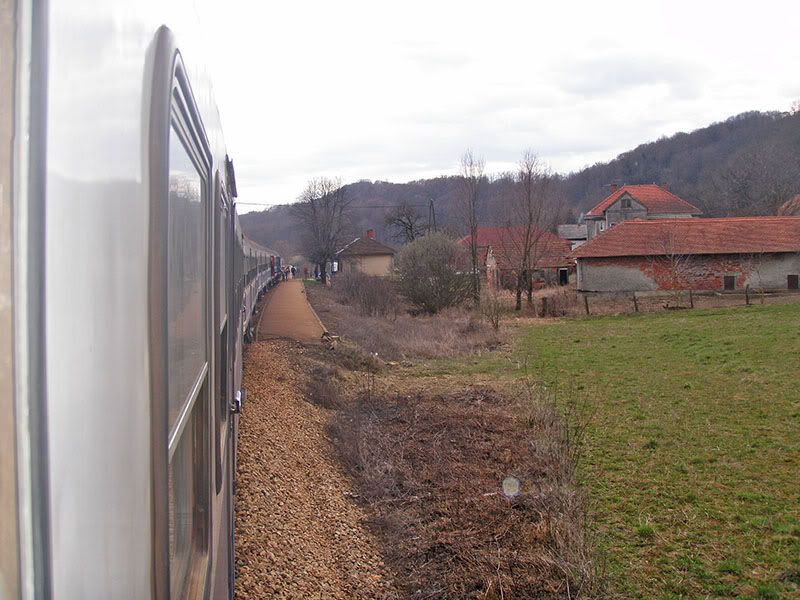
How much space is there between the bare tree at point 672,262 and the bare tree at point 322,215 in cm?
3345

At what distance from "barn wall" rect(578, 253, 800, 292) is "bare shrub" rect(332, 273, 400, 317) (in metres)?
10.6

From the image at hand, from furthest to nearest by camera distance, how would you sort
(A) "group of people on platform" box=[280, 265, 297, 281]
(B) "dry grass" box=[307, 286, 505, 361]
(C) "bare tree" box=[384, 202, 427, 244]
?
1. (C) "bare tree" box=[384, 202, 427, 244]
2. (A) "group of people on platform" box=[280, 265, 297, 281]
3. (B) "dry grass" box=[307, 286, 505, 361]

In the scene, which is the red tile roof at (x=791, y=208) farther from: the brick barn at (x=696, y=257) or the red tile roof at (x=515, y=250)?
the brick barn at (x=696, y=257)

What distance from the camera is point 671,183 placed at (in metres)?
89.1

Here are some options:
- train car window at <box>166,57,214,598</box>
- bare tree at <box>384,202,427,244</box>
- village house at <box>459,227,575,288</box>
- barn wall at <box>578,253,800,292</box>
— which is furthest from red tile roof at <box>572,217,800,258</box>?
train car window at <box>166,57,214,598</box>

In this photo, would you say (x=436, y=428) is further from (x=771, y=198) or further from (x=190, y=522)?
(x=771, y=198)

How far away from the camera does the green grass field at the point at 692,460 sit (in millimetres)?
5551

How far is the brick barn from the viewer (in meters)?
32.5

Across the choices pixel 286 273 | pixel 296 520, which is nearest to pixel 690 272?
pixel 296 520

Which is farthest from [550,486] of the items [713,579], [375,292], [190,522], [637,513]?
[375,292]

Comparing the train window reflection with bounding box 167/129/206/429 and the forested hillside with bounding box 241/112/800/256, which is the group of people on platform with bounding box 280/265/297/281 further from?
the train window reflection with bounding box 167/129/206/429

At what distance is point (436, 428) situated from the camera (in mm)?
9539

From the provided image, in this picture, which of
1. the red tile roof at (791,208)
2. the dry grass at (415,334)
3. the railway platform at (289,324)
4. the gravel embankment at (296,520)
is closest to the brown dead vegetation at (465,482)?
the gravel embankment at (296,520)

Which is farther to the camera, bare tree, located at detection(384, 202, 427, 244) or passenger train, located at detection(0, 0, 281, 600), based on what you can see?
bare tree, located at detection(384, 202, 427, 244)
